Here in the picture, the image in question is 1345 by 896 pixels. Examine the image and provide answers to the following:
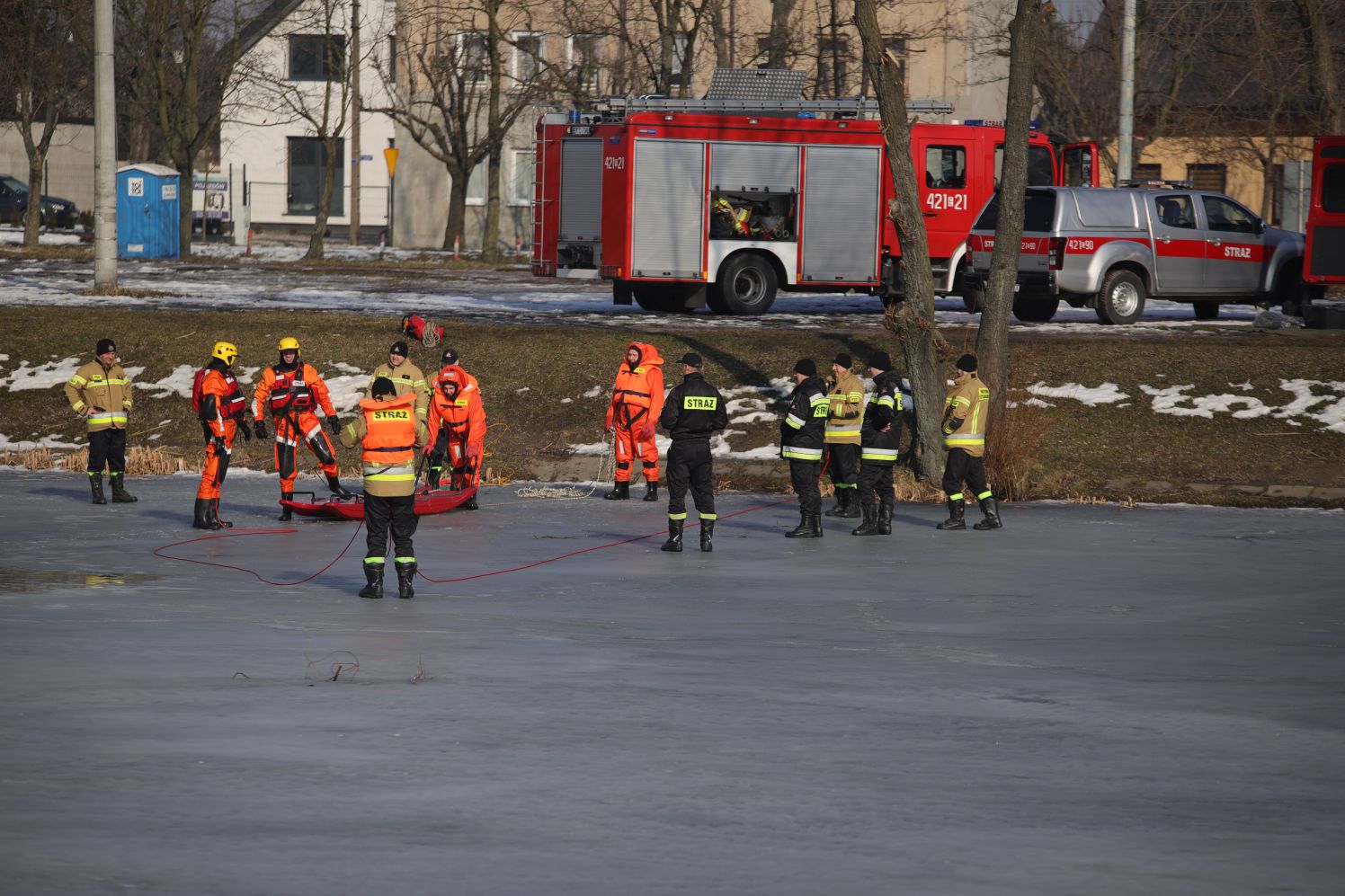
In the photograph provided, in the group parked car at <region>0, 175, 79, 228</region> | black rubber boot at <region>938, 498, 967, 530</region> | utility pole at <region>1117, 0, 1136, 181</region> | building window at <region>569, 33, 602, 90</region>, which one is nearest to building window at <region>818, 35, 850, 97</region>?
building window at <region>569, 33, 602, 90</region>

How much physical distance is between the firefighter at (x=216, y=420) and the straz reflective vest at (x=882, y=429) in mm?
5649

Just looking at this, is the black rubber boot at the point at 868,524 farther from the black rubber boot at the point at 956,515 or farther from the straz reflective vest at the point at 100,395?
the straz reflective vest at the point at 100,395

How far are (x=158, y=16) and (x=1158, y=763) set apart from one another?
3956cm

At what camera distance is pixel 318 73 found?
207 ft

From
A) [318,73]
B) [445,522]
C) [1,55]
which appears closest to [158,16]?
[1,55]

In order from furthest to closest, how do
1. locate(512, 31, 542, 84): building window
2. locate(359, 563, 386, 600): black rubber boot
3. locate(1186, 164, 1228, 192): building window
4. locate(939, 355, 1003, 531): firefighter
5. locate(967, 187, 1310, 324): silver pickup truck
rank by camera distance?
locate(1186, 164, 1228, 192): building window
locate(512, 31, 542, 84): building window
locate(967, 187, 1310, 324): silver pickup truck
locate(939, 355, 1003, 531): firefighter
locate(359, 563, 386, 600): black rubber boot

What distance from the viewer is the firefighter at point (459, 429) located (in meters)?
17.2

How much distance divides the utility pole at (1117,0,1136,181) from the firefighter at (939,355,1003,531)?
12.4 m

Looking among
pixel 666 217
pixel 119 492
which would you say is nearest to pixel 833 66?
pixel 666 217

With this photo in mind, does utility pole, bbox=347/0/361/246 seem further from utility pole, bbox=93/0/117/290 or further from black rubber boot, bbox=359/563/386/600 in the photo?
black rubber boot, bbox=359/563/386/600

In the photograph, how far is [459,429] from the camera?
17.4 meters

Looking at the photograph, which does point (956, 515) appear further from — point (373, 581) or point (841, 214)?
point (841, 214)

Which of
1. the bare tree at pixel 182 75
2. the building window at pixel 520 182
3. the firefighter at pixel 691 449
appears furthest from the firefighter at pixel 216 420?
the building window at pixel 520 182

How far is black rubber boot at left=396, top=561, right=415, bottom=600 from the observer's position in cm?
1219
